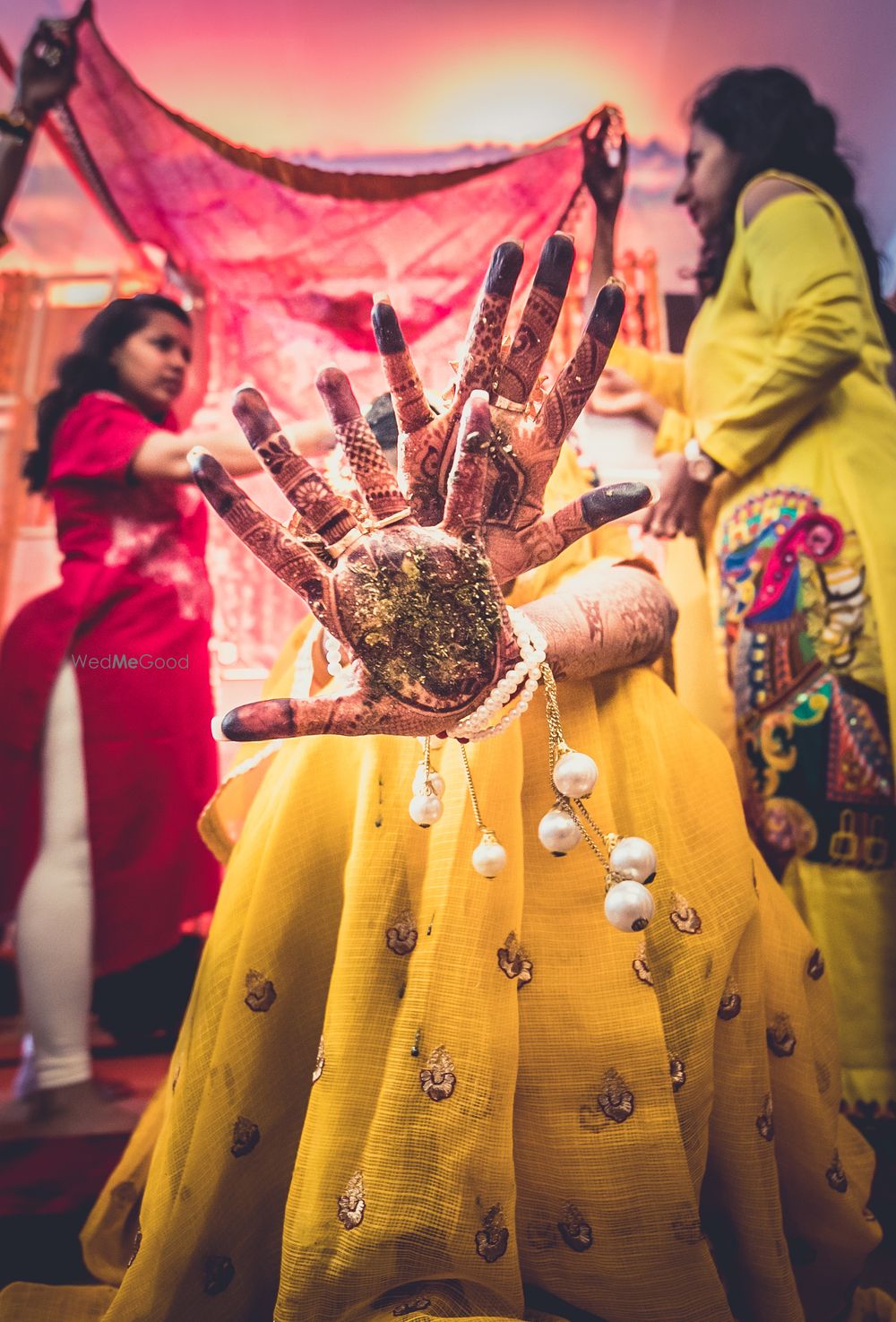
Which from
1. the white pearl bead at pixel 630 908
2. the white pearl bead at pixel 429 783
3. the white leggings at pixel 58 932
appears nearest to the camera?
the white pearl bead at pixel 630 908

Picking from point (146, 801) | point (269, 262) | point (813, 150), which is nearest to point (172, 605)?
point (146, 801)

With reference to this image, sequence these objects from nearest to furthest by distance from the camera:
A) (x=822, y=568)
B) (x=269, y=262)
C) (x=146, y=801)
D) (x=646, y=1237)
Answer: (x=646, y=1237) < (x=822, y=568) < (x=146, y=801) < (x=269, y=262)

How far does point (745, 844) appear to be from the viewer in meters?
0.68

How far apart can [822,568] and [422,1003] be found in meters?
0.81

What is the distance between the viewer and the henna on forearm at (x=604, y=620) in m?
0.66

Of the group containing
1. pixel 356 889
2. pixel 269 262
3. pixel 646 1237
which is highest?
pixel 269 262

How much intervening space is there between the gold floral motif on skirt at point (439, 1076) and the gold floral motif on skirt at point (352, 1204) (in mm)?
71

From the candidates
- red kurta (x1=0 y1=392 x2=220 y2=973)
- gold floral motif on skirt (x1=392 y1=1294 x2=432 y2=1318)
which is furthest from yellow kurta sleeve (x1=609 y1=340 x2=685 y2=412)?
gold floral motif on skirt (x1=392 y1=1294 x2=432 y2=1318)

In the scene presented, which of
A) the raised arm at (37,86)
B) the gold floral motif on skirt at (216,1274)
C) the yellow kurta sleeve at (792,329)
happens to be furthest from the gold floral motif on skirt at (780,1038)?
the raised arm at (37,86)

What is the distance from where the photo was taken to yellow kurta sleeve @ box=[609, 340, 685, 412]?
4.56 feet

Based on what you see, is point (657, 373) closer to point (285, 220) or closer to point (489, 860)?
point (285, 220)

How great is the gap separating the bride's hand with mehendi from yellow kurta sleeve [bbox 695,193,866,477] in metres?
0.58

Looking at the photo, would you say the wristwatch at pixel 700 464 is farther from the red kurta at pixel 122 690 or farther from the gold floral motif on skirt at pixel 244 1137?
the gold floral motif on skirt at pixel 244 1137

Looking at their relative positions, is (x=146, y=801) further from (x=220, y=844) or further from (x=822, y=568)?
(x=822, y=568)
